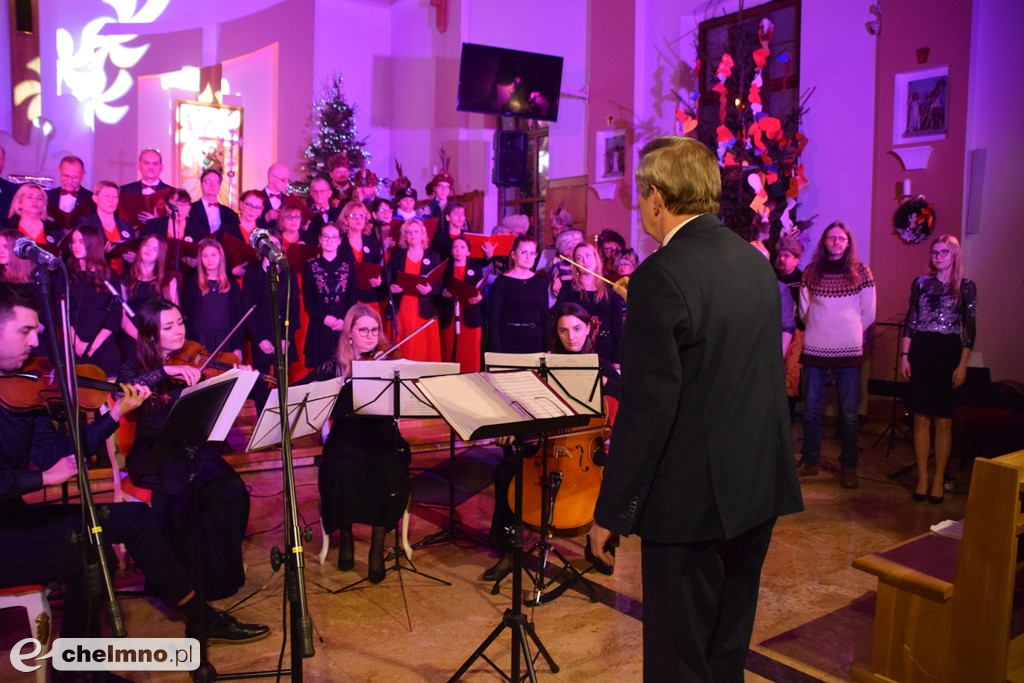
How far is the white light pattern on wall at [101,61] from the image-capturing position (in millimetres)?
10039

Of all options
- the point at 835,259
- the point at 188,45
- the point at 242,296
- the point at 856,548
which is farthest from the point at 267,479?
the point at 188,45

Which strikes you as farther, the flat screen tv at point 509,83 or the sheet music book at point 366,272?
the flat screen tv at point 509,83

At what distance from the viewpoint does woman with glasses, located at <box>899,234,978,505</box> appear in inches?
197

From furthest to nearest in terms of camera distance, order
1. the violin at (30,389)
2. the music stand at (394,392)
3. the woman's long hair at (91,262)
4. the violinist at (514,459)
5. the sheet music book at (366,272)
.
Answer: the sheet music book at (366,272), the woman's long hair at (91,262), the violinist at (514,459), the music stand at (394,392), the violin at (30,389)

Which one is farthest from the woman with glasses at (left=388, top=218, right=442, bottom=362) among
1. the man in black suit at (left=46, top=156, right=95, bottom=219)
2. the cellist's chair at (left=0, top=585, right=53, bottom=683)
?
the cellist's chair at (left=0, top=585, right=53, bottom=683)

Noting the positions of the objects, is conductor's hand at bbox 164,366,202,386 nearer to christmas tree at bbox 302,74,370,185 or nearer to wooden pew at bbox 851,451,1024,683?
wooden pew at bbox 851,451,1024,683

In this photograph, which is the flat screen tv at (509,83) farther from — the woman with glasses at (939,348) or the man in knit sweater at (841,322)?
the woman with glasses at (939,348)

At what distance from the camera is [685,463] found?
71.7 inches

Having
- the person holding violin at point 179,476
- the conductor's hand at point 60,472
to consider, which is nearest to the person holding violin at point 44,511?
the conductor's hand at point 60,472

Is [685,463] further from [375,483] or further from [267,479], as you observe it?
[267,479]

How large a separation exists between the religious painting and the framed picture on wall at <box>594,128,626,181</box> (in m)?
5.13

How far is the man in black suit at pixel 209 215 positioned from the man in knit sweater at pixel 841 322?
175 inches

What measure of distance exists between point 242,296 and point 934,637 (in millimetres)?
4787

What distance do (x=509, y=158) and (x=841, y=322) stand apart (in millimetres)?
6152
